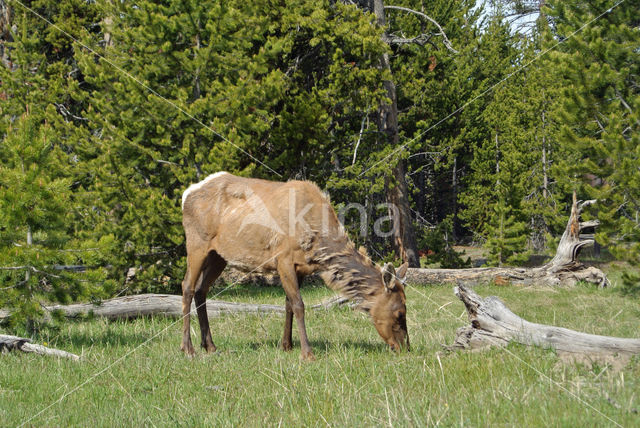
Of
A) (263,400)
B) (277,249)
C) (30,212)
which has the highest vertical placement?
(30,212)

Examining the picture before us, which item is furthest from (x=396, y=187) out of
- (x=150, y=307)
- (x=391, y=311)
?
(x=391, y=311)

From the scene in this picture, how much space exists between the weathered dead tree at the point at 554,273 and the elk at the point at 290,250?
7692 millimetres

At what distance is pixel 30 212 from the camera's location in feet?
22.7

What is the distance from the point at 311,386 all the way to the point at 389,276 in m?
2.23

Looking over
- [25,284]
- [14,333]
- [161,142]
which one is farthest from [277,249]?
[161,142]

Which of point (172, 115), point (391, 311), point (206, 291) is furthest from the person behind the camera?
point (172, 115)

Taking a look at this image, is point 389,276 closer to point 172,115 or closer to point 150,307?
point 150,307

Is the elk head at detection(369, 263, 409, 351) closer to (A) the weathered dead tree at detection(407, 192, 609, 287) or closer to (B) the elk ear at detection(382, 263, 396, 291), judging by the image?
(B) the elk ear at detection(382, 263, 396, 291)

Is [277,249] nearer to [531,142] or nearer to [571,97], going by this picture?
[571,97]

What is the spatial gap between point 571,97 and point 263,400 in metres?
11.0

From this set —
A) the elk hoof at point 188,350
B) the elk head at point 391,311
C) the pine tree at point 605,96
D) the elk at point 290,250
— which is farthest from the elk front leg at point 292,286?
the pine tree at point 605,96

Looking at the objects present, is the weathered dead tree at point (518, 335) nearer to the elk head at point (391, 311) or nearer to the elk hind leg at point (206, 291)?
the elk head at point (391, 311)

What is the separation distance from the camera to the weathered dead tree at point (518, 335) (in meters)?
4.90

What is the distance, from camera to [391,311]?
6836mm
